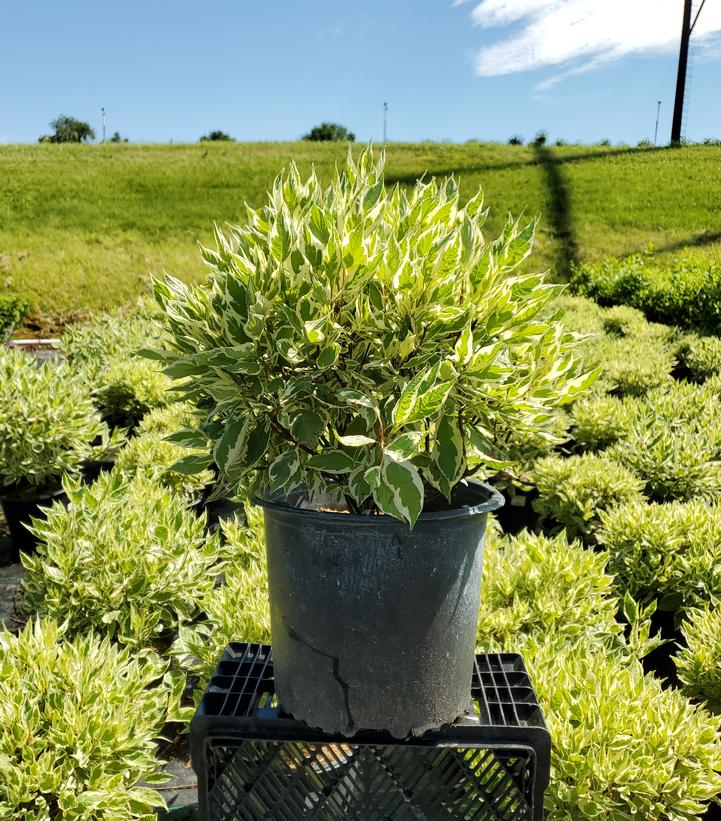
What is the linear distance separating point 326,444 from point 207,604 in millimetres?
1383

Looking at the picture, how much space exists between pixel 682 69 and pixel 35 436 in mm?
26889

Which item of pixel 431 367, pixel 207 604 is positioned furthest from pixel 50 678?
pixel 431 367

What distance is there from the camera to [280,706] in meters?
1.67

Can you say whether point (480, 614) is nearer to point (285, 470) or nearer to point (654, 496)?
point (285, 470)

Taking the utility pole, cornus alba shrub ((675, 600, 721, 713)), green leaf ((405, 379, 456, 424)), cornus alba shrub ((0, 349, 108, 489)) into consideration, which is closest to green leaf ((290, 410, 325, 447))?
green leaf ((405, 379, 456, 424))

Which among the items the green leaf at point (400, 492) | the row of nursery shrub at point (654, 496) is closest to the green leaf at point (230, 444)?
the green leaf at point (400, 492)

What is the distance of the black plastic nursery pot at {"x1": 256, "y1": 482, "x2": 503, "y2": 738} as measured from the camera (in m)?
1.47

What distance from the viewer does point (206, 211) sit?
64.0 feet

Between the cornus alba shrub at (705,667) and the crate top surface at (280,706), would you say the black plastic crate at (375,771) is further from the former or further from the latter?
the cornus alba shrub at (705,667)

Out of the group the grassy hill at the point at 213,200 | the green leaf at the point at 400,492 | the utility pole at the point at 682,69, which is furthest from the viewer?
the utility pole at the point at 682,69

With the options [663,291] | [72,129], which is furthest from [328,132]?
[663,291]

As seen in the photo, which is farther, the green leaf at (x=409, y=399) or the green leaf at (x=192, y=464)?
the green leaf at (x=192, y=464)

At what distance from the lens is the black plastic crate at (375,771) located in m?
1.55

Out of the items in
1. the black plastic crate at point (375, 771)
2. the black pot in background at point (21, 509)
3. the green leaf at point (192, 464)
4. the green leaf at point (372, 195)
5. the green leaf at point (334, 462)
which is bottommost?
the black pot in background at point (21, 509)
